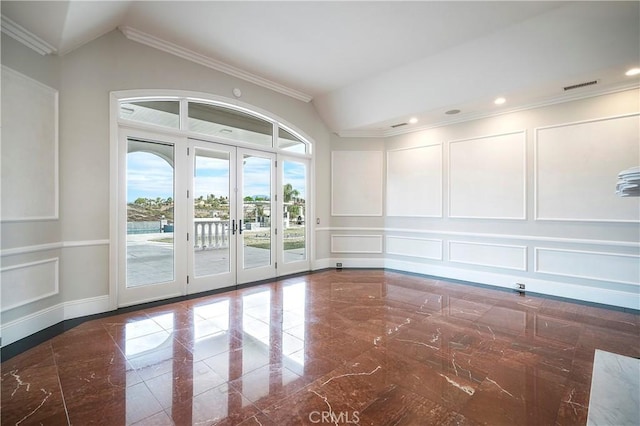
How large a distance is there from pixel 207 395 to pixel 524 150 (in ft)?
17.8

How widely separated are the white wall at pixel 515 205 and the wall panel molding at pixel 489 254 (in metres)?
0.02

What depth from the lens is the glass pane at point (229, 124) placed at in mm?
4676

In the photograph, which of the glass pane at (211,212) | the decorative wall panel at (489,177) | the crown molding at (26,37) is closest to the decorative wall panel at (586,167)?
the decorative wall panel at (489,177)

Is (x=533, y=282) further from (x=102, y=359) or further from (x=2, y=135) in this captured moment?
(x=2, y=135)

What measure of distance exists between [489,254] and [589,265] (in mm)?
1300

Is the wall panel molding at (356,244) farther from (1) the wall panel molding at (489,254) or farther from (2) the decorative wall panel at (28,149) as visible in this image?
(2) the decorative wall panel at (28,149)

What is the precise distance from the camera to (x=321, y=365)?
2561mm

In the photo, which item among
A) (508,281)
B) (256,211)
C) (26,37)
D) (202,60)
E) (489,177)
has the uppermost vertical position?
(202,60)

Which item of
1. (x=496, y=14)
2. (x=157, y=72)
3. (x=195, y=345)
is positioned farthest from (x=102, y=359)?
(x=496, y=14)

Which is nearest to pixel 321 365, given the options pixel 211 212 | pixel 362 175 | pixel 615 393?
pixel 615 393

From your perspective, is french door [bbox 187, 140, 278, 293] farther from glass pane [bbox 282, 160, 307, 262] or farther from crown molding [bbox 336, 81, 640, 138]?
crown molding [bbox 336, 81, 640, 138]

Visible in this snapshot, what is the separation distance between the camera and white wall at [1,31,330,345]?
120 inches

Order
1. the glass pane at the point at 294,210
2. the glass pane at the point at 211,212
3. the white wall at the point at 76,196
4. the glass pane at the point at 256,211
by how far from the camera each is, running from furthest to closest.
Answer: the glass pane at the point at 294,210, the glass pane at the point at 256,211, the glass pane at the point at 211,212, the white wall at the point at 76,196

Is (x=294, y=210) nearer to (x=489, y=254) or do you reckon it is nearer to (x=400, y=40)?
(x=400, y=40)
